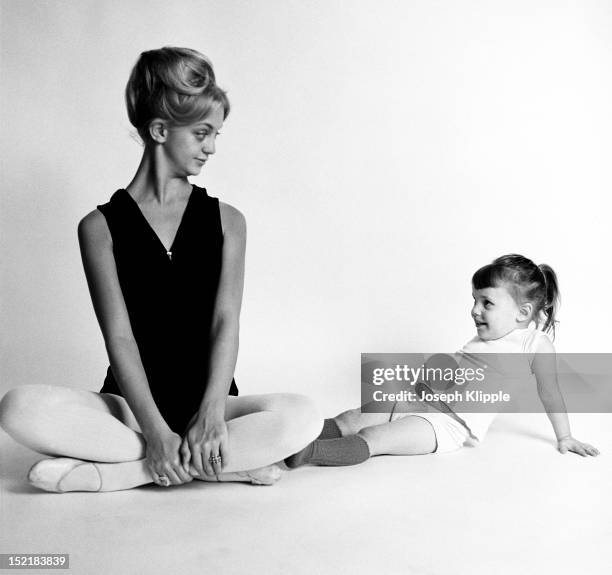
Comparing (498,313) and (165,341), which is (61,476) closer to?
(165,341)

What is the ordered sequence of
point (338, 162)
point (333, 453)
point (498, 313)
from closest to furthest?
point (333, 453) < point (498, 313) < point (338, 162)

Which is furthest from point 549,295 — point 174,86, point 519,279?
point 174,86

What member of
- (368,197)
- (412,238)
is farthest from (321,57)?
(412,238)

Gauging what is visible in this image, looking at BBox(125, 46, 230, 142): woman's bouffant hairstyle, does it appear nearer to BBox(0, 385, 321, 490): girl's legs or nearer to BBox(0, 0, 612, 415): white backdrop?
BBox(0, 385, 321, 490): girl's legs

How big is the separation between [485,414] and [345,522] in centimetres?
66

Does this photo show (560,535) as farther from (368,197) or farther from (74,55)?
(74,55)

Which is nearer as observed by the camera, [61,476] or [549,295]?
[61,476]

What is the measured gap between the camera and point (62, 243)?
2.43 m

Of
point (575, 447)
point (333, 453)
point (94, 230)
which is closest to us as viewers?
point (94, 230)

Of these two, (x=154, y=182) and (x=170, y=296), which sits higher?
(x=154, y=182)

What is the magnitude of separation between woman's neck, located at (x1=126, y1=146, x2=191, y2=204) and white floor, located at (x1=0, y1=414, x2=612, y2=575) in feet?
1.80

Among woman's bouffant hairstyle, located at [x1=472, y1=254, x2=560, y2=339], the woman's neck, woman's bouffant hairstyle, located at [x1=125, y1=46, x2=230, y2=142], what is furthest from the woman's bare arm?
woman's bouffant hairstyle, located at [x1=472, y1=254, x2=560, y2=339]

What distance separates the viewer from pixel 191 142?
1.62 meters

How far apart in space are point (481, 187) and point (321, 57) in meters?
0.63
